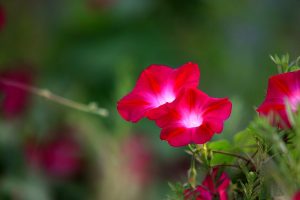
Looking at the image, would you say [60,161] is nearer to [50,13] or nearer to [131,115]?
[131,115]

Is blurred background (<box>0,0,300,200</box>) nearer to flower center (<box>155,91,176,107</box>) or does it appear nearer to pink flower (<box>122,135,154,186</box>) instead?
pink flower (<box>122,135,154,186</box>)

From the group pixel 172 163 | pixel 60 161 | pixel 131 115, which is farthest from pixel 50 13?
pixel 131 115

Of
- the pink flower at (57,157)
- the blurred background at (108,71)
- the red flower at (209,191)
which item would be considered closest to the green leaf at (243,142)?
the red flower at (209,191)

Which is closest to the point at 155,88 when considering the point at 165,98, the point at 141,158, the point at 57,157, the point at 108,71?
the point at 165,98

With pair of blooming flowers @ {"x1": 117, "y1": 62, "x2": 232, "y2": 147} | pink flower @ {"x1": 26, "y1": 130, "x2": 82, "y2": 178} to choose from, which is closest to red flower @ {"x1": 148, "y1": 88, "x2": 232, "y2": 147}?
pair of blooming flowers @ {"x1": 117, "y1": 62, "x2": 232, "y2": 147}

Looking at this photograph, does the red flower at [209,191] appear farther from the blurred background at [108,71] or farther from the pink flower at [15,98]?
the pink flower at [15,98]
